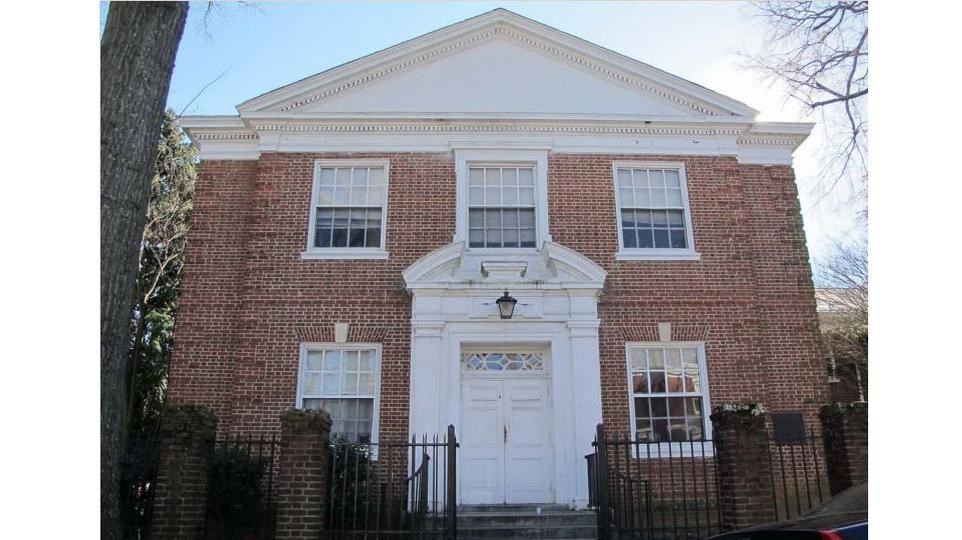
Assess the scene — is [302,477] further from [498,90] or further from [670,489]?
[498,90]

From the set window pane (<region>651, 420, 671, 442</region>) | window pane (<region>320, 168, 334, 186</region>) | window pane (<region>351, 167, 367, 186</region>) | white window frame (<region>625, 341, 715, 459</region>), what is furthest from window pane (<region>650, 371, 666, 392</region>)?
window pane (<region>320, 168, 334, 186</region>)

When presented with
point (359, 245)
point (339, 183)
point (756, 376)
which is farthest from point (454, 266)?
point (756, 376)

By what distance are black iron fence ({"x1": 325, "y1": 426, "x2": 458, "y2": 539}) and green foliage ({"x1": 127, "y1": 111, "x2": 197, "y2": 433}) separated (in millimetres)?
10639

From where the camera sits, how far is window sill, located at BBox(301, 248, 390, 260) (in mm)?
12430

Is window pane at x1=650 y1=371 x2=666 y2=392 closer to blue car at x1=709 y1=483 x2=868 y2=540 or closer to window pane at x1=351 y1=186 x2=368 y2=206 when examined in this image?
window pane at x1=351 y1=186 x2=368 y2=206

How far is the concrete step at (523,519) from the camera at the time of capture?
32.0 feet

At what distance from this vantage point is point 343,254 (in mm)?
12453

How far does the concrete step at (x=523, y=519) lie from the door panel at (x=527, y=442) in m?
1.17

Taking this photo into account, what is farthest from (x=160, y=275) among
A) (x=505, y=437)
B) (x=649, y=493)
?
(x=649, y=493)

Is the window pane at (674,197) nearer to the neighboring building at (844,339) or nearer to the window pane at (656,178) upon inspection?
the window pane at (656,178)

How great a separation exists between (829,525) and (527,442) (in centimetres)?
684

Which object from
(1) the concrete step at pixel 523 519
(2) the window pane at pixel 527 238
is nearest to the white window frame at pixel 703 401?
(1) the concrete step at pixel 523 519

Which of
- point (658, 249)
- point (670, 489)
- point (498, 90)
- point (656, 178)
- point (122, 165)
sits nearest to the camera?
point (122, 165)

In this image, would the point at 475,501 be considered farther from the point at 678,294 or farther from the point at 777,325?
the point at 777,325
